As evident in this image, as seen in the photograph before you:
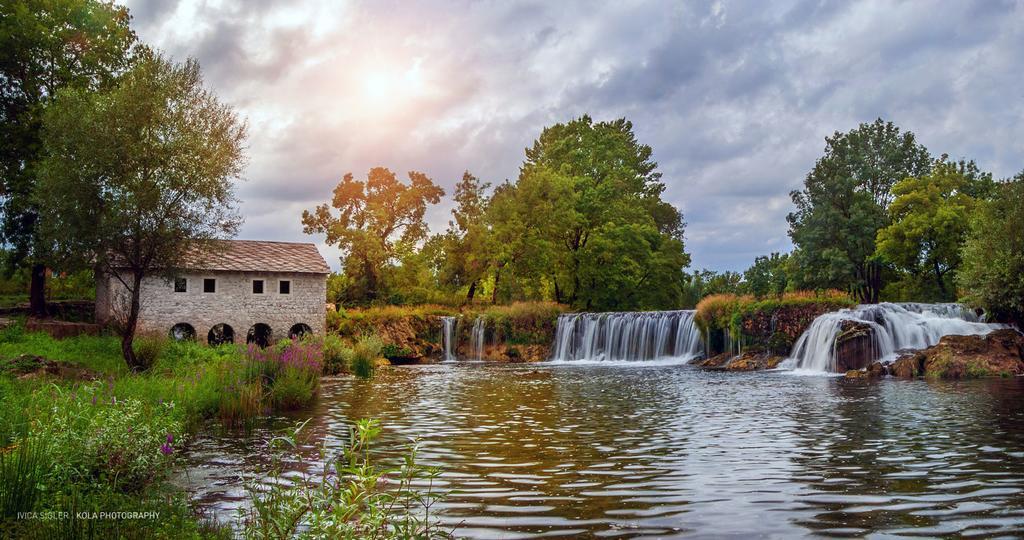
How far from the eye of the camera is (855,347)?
95.3 ft

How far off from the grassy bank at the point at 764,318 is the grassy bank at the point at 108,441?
22.8 m

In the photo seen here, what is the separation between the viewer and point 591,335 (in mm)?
43656

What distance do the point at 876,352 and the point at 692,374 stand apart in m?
7.15

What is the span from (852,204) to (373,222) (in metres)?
35.9

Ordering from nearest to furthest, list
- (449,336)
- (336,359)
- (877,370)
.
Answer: (877,370), (336,359), (449,336)

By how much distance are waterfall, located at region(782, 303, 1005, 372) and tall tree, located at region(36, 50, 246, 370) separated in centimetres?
2317

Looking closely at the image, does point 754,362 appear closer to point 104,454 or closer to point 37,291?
point 104,454

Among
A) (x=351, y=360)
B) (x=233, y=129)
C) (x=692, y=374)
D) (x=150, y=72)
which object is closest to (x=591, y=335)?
(x=692, y=374)

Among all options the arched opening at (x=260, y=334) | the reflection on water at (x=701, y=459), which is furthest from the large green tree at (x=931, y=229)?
the arched opening at (x=260, y=334)

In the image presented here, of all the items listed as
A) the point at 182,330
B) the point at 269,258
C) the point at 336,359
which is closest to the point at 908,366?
the point at 336,359

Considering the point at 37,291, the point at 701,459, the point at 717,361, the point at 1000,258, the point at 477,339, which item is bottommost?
the point at 701,459

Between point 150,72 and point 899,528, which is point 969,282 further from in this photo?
point 150,72

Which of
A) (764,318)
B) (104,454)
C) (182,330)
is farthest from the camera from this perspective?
(182,330)

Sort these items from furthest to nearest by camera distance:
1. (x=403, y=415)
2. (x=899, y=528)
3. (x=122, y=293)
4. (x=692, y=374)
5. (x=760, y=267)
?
(x=760, y=267) < (x=122, y=293) < (x=692, y=374) < (x=403, y=415) < (x=899, y=528)
